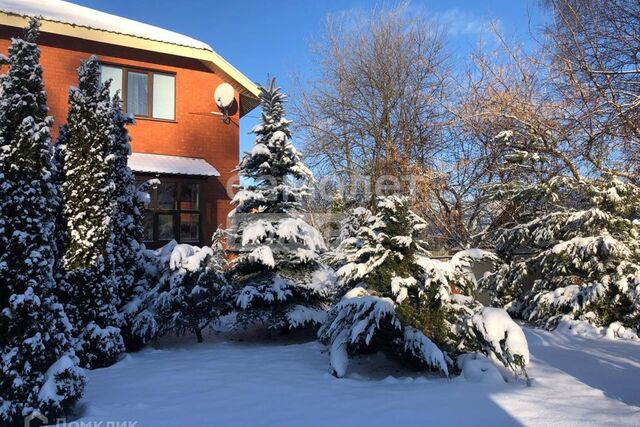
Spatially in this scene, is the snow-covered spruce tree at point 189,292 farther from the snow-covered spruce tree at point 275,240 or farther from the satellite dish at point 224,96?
the satellite dish at point 224,96

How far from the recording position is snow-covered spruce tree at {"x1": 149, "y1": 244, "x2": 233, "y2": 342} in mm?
6715

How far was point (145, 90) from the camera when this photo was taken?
11680 mm

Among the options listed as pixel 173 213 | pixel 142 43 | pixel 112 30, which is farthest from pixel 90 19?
pixel 173 213

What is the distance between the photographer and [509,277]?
9.16m

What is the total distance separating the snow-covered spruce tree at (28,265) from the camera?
3.75m

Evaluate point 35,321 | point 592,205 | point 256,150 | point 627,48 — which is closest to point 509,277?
point 592,205

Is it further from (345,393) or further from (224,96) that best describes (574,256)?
(224,96)

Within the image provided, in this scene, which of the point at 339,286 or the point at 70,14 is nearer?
the point at 339,286

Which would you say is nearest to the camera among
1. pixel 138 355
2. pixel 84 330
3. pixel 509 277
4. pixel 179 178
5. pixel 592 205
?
pixel 84 330

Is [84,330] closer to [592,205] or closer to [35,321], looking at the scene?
[35,321]

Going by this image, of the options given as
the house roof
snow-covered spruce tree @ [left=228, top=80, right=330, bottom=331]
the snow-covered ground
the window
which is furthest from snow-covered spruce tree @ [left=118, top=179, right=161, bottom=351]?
the house roof

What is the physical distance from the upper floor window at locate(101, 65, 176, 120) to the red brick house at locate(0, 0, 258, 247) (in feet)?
0.08

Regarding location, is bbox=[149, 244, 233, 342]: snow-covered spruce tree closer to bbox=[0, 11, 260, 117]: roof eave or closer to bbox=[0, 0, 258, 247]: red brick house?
bbox=[0, 0, 258, 247]: red brick house

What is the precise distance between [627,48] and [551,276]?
431cm
